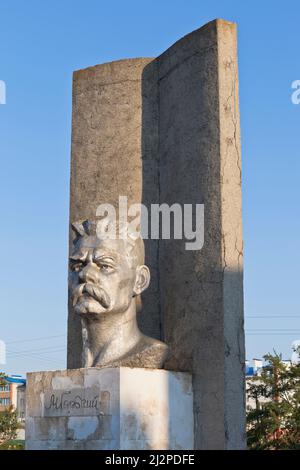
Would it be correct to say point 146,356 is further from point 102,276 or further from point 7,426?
point 7,426

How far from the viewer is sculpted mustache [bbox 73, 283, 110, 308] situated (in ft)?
24.0

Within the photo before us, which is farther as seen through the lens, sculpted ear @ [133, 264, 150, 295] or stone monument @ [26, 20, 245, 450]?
sculpted ear @ [133, 264, 150, 295]

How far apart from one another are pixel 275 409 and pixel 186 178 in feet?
55.0

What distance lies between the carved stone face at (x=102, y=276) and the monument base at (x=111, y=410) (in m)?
0.62

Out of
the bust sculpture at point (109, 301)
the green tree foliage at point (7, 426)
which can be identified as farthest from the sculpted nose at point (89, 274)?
the green tree foliage at point (7, 426)

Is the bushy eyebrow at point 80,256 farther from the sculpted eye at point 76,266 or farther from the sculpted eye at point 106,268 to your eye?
the sculpted eye at point 106,268

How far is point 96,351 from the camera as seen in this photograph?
7531 millimetres

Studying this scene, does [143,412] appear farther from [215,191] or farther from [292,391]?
[292,391]

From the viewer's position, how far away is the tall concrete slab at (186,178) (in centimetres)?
719

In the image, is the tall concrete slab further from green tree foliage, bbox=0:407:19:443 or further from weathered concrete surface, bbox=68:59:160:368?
green tree foliage, bbox=0:407:19:443

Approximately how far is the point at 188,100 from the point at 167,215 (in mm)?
1149
